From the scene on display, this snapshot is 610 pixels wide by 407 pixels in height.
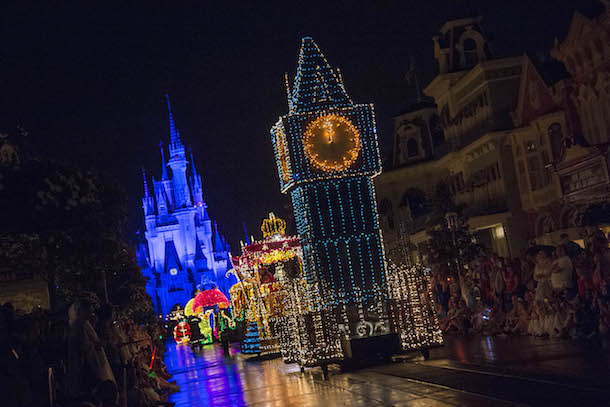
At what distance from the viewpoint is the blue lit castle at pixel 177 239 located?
12656cm

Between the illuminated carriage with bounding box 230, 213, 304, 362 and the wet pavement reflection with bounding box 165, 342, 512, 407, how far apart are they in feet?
9.38

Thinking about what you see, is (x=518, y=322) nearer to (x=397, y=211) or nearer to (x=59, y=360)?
(x=59, y=360)

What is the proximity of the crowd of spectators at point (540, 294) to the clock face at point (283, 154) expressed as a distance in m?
5.34

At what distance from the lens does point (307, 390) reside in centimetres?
1283

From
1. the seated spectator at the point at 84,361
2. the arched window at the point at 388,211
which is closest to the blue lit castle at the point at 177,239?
the arched window at the point at 388,211

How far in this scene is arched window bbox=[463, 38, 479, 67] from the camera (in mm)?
38500

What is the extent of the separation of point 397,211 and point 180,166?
297 ft

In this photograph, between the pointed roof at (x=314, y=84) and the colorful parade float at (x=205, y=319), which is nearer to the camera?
the pointed roof at (x=314, y=84)

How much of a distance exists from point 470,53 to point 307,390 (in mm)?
28597

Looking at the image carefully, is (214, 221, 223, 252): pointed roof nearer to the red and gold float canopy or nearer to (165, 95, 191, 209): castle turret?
(165, 95, 191, 209): castle turret

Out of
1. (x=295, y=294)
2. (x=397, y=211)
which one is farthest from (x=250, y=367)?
(x=397, y=211)

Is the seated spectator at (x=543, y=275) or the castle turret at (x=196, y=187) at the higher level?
the castle turret at (x=196, y=187)

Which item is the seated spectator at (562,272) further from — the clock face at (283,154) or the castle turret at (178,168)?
the castle turret at (178,168)

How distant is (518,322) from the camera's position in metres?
17.6
